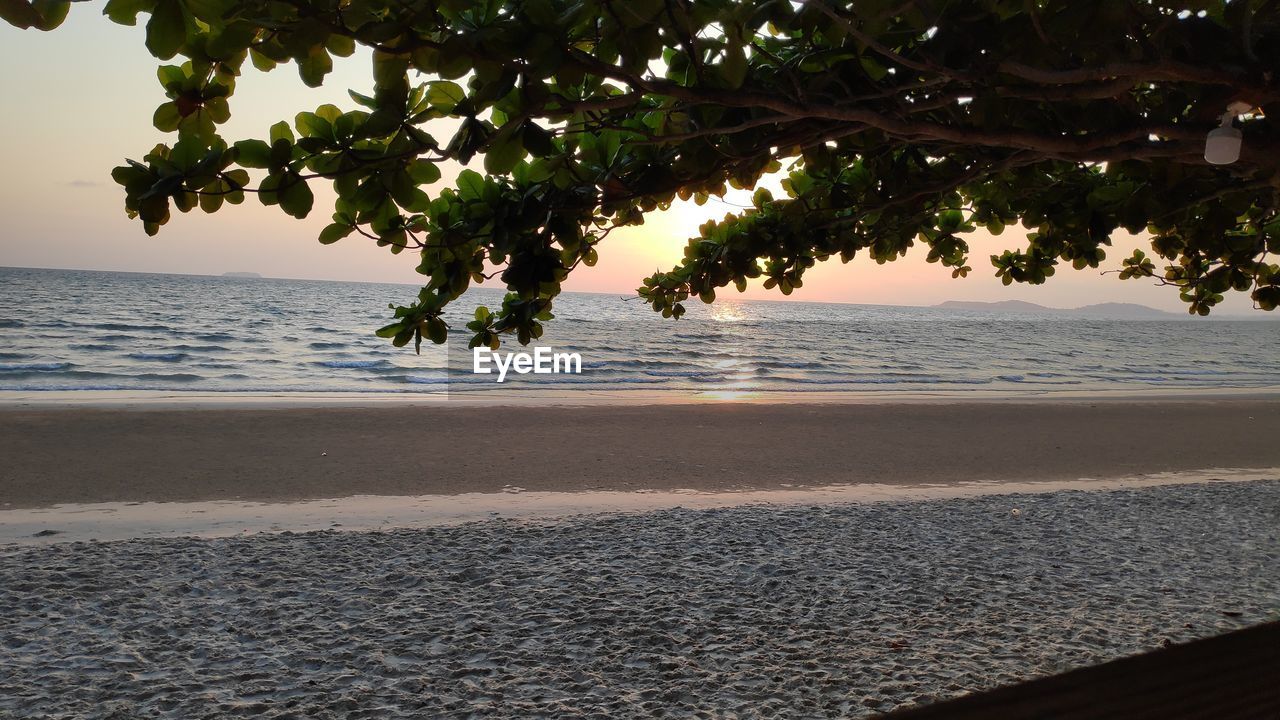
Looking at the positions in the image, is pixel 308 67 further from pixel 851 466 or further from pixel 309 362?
pixel 309 362

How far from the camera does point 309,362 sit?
18.4 metres

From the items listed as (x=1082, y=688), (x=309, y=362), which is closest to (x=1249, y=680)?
(x=1082, y=688)

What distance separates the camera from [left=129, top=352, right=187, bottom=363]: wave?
57.7ft

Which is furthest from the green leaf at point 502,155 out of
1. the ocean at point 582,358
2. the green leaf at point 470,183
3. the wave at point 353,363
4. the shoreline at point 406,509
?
the wave at point 353,363

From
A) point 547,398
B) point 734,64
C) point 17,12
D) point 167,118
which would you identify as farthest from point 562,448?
point 17,12

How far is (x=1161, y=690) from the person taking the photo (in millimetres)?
547

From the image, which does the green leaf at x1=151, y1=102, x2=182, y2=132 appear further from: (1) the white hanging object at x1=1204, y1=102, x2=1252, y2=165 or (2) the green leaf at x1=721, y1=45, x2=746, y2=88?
(1) the white hanging object at x1=1204, y1=102, x2=1252, y2=165

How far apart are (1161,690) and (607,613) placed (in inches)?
130

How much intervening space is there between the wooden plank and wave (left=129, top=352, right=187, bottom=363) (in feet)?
63.6

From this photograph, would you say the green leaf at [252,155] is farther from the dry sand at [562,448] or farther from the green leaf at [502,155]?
the dry sand at [562,448]

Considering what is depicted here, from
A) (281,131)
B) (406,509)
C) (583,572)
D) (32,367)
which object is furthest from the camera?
(32,367)

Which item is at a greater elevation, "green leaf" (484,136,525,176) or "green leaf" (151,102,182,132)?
"green leaf" (151,102,182,132)

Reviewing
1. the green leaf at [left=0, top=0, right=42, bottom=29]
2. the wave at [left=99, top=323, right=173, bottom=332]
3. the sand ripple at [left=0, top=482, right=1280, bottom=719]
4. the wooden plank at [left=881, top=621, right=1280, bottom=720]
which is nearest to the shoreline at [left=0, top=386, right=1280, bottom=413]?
the sand ripple at [left=0, top=482, right=1280, bottom=719]

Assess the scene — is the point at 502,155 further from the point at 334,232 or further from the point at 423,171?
the point at 334,232
